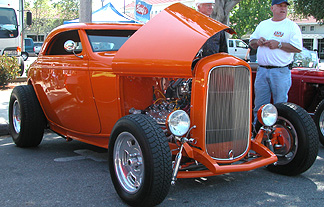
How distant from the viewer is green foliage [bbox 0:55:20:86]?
1104 centimetres

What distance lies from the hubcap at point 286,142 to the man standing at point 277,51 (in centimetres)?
95

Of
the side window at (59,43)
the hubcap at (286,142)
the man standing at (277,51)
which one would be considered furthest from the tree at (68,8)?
the hubcap at (286,142)

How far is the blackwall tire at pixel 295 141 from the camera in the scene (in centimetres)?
405

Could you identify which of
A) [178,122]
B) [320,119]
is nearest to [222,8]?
[320,119]

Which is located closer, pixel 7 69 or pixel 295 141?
pixel 295 141

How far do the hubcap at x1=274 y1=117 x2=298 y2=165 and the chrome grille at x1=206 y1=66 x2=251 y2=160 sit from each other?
62 cm

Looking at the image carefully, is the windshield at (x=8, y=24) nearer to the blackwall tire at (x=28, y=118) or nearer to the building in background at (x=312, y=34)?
the blackwall tire at (x=28, y=118)

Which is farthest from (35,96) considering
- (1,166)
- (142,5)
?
(142,5)

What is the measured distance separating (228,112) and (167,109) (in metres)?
0.71

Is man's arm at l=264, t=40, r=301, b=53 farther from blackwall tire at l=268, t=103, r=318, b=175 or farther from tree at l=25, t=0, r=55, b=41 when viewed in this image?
tree at l=25, t=0, r=55, b=41

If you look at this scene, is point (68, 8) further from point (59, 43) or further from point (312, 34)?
point (59, 43)

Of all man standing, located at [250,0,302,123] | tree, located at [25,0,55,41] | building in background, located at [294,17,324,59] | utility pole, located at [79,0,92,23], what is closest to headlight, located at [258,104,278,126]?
man standing, located at [250,0,302,123]

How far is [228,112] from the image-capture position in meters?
3.68

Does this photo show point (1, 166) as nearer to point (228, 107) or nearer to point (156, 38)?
point (156, 38)
